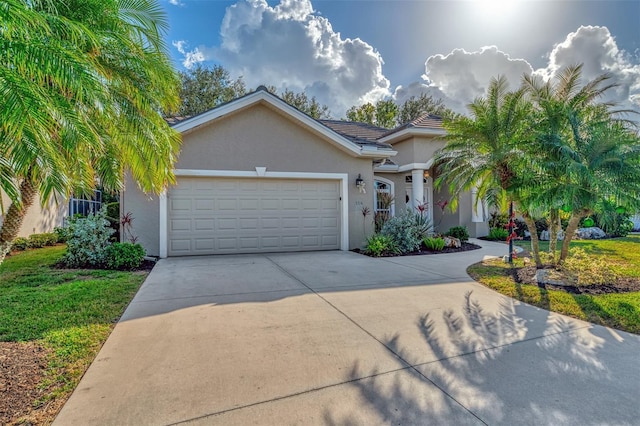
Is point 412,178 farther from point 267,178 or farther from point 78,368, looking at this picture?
point 78,368

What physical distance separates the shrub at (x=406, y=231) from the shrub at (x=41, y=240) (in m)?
12.7

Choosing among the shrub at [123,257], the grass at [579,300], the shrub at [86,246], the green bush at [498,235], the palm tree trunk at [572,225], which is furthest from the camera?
the green bush at [498,235]

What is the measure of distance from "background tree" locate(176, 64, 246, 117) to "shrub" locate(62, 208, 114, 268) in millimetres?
19489

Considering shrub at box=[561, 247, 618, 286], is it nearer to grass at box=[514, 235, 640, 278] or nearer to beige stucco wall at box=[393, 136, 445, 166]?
grass at box=[514, 235, 640, 278]

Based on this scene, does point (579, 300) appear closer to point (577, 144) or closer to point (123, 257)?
point (577, 144)

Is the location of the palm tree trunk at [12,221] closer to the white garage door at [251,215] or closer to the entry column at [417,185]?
the white garage door at [251,215]

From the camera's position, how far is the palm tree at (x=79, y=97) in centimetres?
244

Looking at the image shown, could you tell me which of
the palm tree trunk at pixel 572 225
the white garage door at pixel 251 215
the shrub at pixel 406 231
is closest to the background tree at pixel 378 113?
the shrub at pixel 406 231

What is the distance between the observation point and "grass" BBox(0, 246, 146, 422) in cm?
321

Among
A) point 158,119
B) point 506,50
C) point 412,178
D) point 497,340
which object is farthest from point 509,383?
point 506,50

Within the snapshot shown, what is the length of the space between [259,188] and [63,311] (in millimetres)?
6416

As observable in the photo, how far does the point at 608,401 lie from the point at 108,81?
6.03 m

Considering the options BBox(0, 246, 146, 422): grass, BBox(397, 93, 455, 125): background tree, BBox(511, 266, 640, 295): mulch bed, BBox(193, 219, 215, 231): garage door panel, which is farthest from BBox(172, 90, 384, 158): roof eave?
BBox(397, 93, 455, 125): background tree

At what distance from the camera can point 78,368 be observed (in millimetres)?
3139
